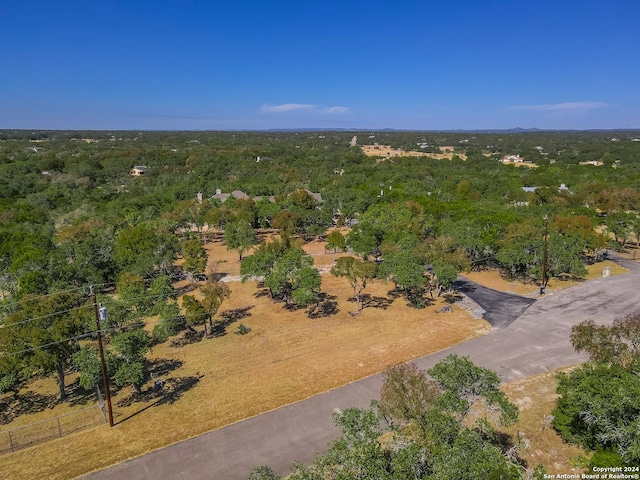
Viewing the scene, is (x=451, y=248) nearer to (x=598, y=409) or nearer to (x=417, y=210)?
(x=417, y=210)

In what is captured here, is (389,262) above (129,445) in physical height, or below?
above

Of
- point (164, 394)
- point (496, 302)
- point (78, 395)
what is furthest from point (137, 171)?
point (496, 302)

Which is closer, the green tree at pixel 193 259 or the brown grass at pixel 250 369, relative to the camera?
the brown grass at pixel 250 369

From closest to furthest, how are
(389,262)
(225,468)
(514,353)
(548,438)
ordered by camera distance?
1. (225,468)
2. (548,438)
3. (514,353)
4. (389,262)

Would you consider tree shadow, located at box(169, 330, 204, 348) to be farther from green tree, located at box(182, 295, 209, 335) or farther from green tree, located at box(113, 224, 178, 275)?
green tree, located at box(113, 224, 178, 275)

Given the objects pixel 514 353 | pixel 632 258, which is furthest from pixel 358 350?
pixel 632 258

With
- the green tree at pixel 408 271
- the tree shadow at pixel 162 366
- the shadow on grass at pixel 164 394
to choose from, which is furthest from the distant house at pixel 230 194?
the shadow on grass at pixel 164 394

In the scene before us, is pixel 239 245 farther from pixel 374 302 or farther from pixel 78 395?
pixel 78 395

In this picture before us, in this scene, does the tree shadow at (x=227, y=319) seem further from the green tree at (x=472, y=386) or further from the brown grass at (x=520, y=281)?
the brown grass at (x=520, y=281)

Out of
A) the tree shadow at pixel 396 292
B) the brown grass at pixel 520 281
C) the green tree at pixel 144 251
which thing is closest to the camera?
the green tree at pixel 144 251
